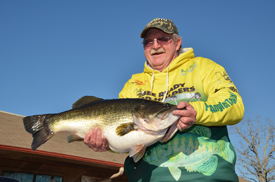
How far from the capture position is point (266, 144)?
35938 millimetres

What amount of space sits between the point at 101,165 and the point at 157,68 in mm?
7995

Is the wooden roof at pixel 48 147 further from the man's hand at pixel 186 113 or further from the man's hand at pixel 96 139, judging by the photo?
the man's hand at pixel 186 113

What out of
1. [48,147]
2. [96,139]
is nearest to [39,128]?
[96,139]

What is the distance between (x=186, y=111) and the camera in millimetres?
2588

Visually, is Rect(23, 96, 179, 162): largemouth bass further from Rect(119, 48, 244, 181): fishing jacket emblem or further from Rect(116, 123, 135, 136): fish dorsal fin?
Rect(119, 48, 244, 181): fishing jacket emblem

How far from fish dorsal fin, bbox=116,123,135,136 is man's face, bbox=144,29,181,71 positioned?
117 cm

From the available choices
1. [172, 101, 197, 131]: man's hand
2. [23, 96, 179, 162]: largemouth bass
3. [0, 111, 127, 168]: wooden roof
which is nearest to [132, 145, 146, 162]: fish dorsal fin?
[23, 96, 179, 162]: largemouth bass

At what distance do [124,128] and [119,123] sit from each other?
113mm

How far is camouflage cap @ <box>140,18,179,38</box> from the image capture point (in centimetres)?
369

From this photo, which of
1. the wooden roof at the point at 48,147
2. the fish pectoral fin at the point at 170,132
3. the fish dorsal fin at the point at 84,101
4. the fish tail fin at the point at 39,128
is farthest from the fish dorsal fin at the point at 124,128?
the wooden roof at the point at 48,147

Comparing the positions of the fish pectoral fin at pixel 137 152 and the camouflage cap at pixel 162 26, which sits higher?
the camouflage cap at pixel 162 26

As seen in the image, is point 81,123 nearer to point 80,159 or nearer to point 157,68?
point 157,68

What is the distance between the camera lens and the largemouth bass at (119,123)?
284 cm

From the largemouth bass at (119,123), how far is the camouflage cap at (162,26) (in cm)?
119
